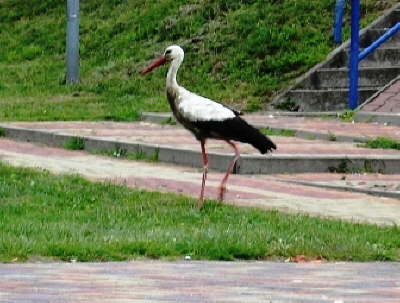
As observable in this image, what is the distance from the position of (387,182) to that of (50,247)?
5.50 m

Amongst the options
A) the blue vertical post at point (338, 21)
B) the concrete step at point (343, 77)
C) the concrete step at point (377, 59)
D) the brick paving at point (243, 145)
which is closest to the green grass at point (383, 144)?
the brick paving at point (243, 145)

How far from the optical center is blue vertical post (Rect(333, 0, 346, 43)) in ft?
Answer: 73.3

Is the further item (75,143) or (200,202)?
(75,143)

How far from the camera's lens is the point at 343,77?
22.2 m

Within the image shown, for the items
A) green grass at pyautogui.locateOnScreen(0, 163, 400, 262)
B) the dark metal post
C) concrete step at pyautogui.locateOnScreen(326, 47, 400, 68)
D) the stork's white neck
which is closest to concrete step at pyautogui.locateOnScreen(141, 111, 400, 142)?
concrete step at pyautogui.locateOnScreen(326, 47, 400, 68)

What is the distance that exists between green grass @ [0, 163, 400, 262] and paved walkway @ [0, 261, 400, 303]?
32 cm

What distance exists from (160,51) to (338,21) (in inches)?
161

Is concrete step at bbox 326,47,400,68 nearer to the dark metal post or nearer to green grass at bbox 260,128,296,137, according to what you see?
green grass at bbox 260,128,296,137

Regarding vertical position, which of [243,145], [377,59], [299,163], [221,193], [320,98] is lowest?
[320,98]

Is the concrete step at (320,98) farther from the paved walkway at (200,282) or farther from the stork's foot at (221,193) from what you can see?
the paved walkway at (200,282)

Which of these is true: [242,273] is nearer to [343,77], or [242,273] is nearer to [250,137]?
[250,137]

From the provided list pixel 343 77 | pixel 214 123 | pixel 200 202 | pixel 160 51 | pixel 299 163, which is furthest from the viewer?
pixel 160 51

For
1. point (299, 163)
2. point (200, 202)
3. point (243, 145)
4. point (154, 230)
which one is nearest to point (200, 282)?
point (154, 230)

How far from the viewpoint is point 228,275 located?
773cm
